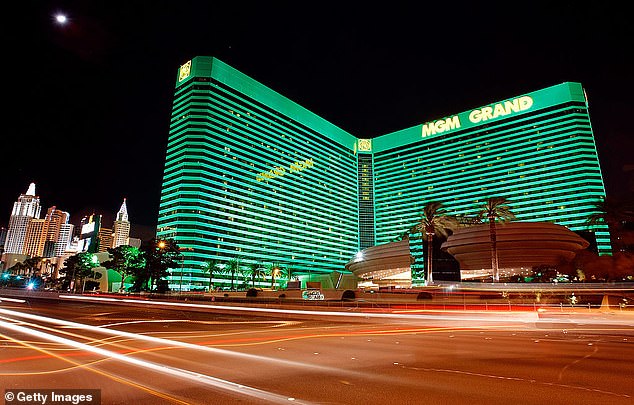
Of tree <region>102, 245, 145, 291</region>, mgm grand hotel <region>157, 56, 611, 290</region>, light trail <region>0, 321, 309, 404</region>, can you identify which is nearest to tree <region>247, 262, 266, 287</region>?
mgm grand hotel <region>157, 56, 611, 290</region>

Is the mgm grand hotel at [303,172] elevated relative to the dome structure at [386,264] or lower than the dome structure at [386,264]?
elevated

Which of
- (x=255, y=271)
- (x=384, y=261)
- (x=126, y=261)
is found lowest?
(x=255, y=271)

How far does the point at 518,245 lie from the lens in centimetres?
7069

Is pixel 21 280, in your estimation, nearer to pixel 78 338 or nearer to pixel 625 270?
pixel 78 338

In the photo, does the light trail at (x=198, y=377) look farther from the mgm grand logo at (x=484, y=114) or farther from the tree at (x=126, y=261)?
the mgm grand logo at (x=484, y=114)

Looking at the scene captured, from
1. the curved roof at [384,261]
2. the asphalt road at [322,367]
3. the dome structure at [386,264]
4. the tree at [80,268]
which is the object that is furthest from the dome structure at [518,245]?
the tree at [80,268]

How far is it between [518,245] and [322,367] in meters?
71.0

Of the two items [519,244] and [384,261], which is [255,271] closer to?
[384,261]

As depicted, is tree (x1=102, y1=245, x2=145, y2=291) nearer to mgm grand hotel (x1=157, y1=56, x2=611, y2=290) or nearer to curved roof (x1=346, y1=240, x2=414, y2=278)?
mgm grand hotel (x1=157, y1=56, x2=611, y2=290)

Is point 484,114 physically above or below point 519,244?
above

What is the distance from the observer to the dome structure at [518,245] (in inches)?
2766

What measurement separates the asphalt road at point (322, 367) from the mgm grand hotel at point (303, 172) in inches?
3790

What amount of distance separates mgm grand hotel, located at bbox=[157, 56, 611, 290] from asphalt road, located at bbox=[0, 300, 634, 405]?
316ft

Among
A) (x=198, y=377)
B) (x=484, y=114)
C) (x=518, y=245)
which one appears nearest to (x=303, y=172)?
(x=484, y=114)
